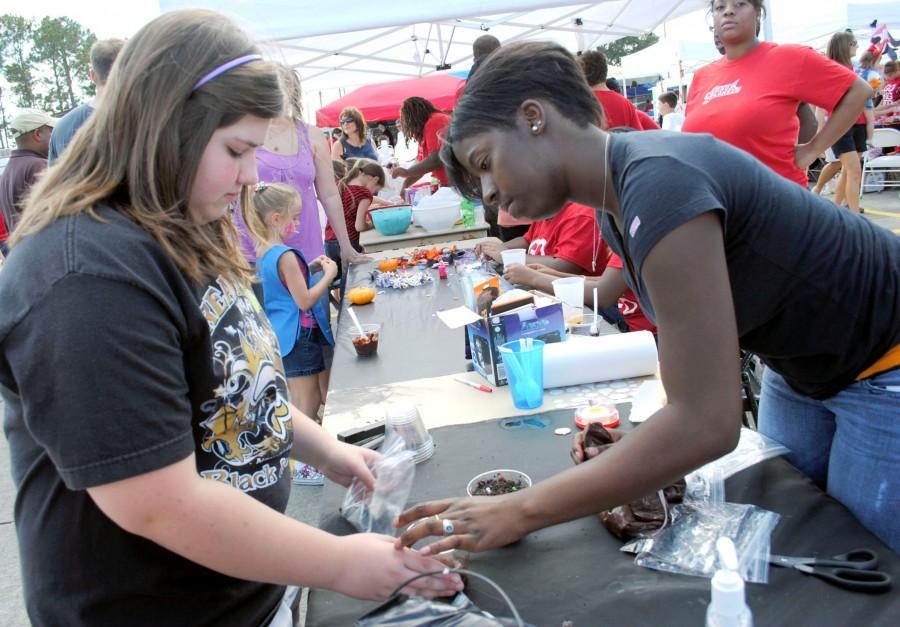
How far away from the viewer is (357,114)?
28.5ft

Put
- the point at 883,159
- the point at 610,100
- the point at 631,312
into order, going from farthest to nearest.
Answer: the point at 883,159
the point at 610,100
the point at 631,312

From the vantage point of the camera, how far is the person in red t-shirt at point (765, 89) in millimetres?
3289

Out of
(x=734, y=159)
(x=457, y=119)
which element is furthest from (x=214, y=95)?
(x=734, y=159)

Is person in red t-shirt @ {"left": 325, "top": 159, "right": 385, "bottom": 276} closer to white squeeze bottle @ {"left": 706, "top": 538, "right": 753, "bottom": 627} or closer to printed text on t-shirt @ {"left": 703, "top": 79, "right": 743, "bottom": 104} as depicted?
printed text on t-shirt @ {"left": 703, "top": 79, "right": 743, "bottom": 104}

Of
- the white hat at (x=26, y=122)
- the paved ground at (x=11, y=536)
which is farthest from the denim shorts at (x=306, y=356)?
the white hat at (x=26, y=122)

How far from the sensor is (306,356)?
360 centimetres

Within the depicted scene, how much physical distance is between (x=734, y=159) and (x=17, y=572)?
3.33 meters

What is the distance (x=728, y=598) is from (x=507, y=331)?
130 centimetres

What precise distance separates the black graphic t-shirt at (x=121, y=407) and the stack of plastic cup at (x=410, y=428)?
0.46 m

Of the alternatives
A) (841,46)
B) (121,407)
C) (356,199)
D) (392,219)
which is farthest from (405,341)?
(841,46)

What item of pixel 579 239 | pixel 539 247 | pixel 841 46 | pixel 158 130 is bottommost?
pixel 539 247

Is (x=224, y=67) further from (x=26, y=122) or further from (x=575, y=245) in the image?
(x=26, y=122)

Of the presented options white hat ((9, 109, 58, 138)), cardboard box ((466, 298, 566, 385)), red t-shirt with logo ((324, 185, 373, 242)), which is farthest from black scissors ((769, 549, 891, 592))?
white hat ((9, 109, 58, 138))

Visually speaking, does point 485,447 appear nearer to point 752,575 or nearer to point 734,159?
point 752,575
